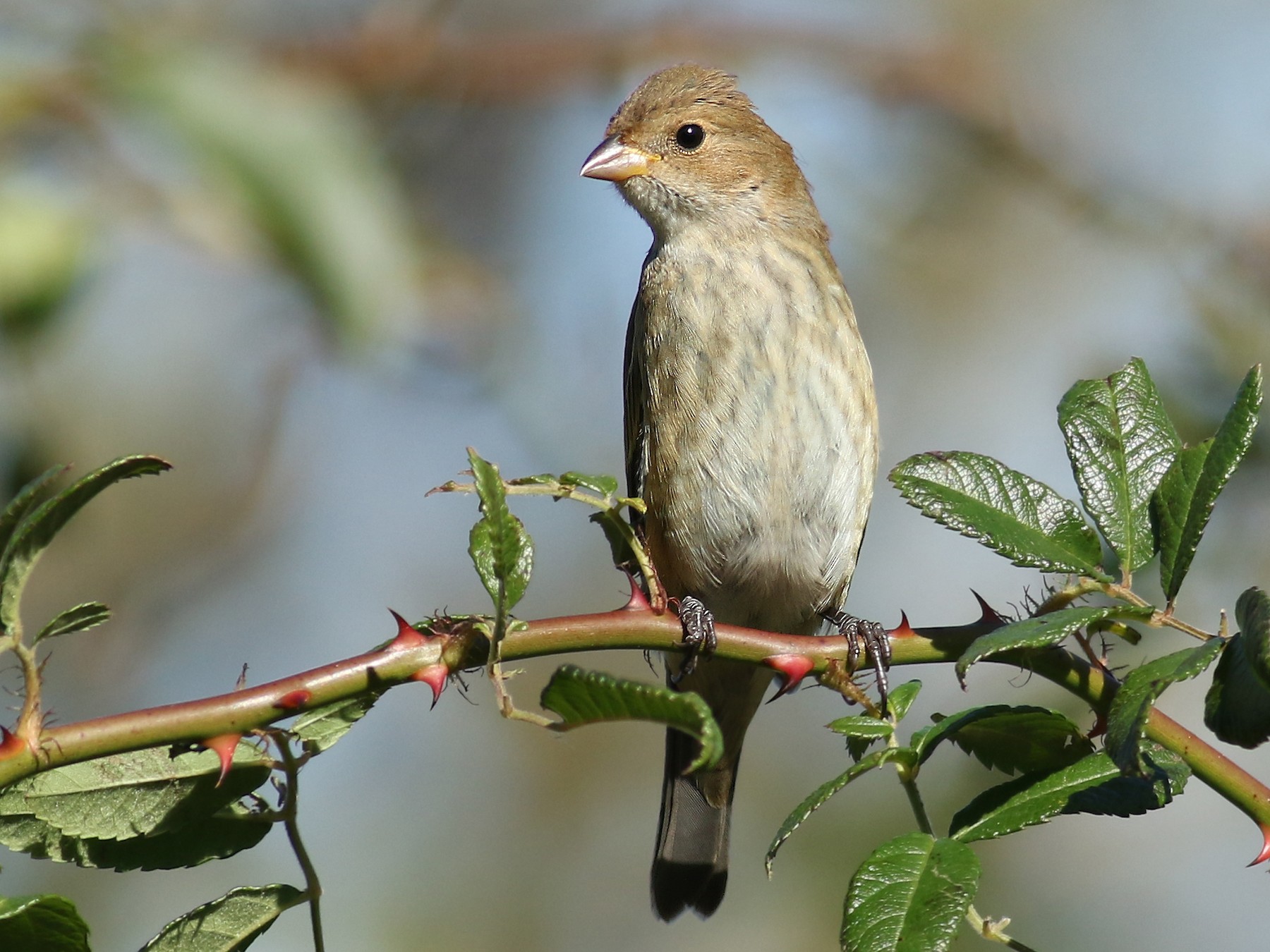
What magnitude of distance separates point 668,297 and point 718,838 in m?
1.67

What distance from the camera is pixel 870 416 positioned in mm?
4090

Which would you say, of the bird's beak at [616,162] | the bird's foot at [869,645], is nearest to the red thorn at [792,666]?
the bird's foot at [869,645]

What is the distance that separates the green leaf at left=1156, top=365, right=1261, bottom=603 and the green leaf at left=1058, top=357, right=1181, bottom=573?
60 millimetres

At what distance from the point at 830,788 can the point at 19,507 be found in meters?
1.01

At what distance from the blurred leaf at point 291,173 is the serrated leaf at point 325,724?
0.59 metres

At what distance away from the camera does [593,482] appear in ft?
6.38

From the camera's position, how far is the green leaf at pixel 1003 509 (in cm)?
190

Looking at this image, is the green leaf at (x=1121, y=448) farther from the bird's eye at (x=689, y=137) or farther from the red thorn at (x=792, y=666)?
the bird's eye at (x=689, y=137)

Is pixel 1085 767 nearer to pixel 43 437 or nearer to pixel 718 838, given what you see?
pixel 43 437

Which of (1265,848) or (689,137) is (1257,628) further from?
(689,137)

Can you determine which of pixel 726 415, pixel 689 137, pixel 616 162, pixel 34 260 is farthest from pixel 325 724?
pixel 689 137

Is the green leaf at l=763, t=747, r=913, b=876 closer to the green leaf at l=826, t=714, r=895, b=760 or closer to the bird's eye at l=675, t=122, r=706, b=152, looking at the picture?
the green leaf at l=826, t=714, r=895, b=760

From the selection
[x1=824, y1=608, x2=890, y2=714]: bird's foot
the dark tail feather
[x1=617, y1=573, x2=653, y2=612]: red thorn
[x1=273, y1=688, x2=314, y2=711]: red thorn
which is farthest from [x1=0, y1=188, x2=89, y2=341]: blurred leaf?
the dark tail feather

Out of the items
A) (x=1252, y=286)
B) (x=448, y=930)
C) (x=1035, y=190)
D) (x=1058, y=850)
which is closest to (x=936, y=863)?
(x=1252, y=286)
